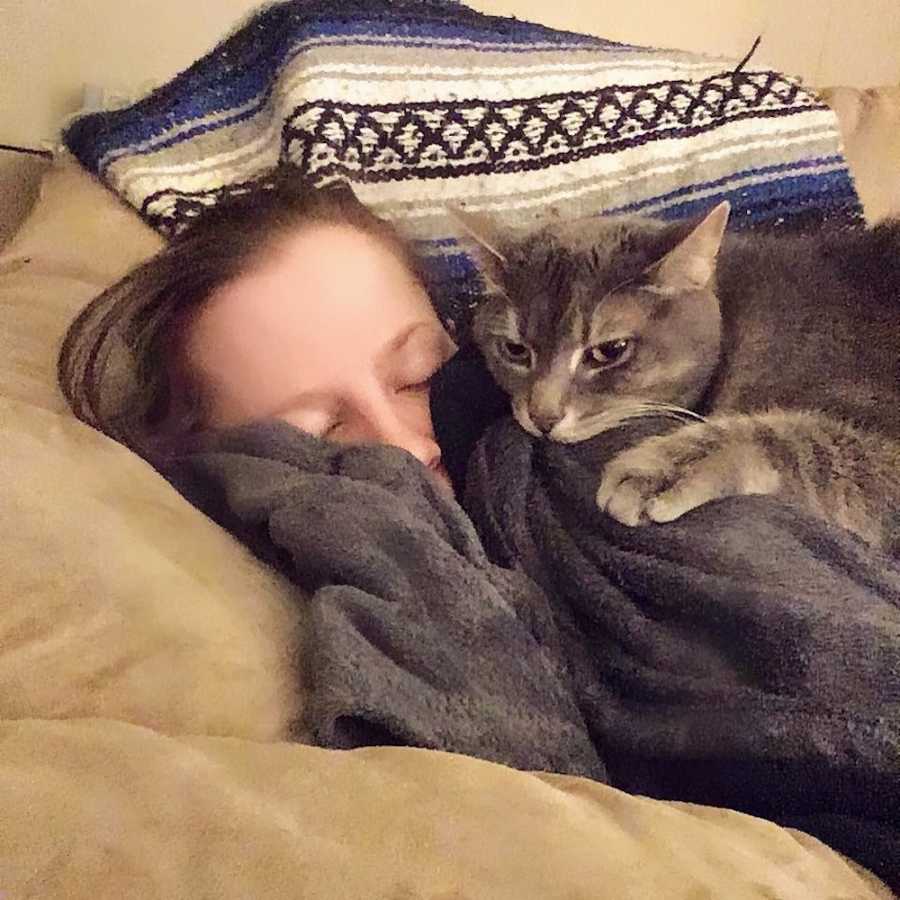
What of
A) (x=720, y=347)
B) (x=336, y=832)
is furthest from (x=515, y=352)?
(x=336, y=832)

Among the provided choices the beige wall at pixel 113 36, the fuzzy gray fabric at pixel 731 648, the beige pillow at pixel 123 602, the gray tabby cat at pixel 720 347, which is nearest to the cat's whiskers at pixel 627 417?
the gray tabby cat at pixel 720 347

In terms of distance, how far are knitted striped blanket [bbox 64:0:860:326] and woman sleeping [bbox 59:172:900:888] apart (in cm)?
21

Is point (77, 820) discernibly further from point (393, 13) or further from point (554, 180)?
point (393, 13)

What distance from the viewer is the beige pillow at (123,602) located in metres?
0.59

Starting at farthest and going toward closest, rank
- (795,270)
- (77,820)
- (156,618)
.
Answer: (795,270), (156,618), (77,820)

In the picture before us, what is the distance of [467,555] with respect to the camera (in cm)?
79

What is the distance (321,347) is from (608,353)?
30 centimetres

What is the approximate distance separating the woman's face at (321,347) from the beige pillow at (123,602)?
0.16 metres

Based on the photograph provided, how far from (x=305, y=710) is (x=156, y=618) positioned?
0.36 feet

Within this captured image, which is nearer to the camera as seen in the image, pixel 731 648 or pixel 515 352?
pixel 731 648

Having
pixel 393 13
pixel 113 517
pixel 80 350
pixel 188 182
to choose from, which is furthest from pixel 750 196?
pixel 113 517

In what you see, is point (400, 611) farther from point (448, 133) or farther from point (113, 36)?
point (113, 36)

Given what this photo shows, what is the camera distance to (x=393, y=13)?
137 centimetres

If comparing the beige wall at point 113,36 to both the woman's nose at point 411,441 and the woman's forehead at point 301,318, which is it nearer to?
the woman's forehead at point 301,318
